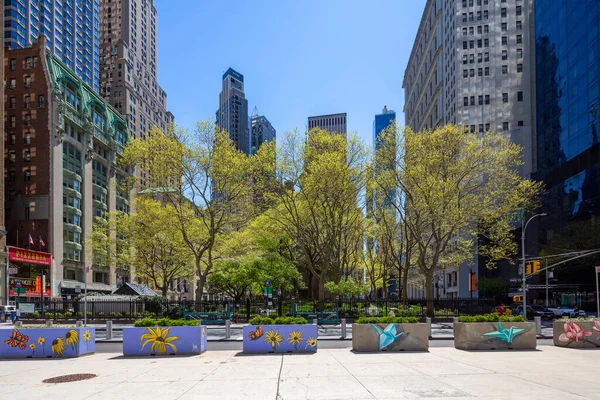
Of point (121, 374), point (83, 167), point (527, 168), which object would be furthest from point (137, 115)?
point (121, 374)

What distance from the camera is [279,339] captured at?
1833cm

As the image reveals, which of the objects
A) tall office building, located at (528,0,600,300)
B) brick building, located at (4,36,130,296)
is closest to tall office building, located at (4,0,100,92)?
brick building, located at (4,36,130,296)

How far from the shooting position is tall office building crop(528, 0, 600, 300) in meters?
59.5

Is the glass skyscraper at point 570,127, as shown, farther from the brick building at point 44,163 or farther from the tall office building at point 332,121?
the tall office building at point 332,121

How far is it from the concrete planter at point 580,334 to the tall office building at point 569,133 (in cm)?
4035

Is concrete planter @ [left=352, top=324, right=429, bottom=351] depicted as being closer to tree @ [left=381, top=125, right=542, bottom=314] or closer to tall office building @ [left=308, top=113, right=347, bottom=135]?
tree @ [left=381, top=125, right=542, bottom=314]

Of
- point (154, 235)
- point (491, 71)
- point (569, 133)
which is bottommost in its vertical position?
point (154, 235)

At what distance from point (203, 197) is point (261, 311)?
31.4 ft

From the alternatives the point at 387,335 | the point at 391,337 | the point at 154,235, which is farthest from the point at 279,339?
the point at 154,235

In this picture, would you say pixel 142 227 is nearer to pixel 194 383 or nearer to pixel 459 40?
pixel 194 383

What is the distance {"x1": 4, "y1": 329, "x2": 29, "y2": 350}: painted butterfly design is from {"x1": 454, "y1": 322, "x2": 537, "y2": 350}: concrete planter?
15.9 metres

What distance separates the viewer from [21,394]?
446 inches

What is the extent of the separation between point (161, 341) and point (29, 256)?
175 feet

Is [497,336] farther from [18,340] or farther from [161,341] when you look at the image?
[18,340]
